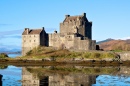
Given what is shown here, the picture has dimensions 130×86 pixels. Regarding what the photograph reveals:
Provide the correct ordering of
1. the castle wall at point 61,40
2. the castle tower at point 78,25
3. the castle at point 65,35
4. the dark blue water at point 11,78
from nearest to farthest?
the dark blue water at point 11,78, the castle at point 65,35, the castle wall at point 61,40, the castle tower at point 78,25

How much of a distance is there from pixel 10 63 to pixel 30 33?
47.0 feet

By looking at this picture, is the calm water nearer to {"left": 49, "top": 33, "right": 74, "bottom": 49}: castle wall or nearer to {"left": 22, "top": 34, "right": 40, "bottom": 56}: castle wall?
{"left": 49, "top": 33, "right": 74, "bottom": 49}: castle wall

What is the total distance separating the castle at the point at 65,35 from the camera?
233 feet

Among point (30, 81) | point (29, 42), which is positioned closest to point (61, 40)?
point (29, 42)

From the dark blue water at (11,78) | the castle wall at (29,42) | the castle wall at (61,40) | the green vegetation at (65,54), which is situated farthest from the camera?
the castle wall at (29,42)

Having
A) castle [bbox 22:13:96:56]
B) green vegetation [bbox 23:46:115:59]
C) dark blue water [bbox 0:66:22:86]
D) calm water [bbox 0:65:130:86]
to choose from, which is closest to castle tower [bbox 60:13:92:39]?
castle [bbox 22:13:96:56]

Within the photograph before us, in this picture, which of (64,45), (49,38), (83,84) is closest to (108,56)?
(64,45)

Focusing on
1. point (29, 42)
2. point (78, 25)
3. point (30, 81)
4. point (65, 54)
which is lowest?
point (30, 81)

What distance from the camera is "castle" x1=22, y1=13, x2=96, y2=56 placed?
233 ft

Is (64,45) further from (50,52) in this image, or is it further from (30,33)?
(30,33)

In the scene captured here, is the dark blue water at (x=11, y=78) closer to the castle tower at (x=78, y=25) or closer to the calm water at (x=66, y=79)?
the calm water at (x=66, y=79)

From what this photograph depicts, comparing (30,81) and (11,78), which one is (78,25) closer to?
(11,78)

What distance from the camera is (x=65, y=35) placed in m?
72.2

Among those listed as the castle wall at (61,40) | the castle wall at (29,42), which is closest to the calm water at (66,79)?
the castle wall at (61,40)
